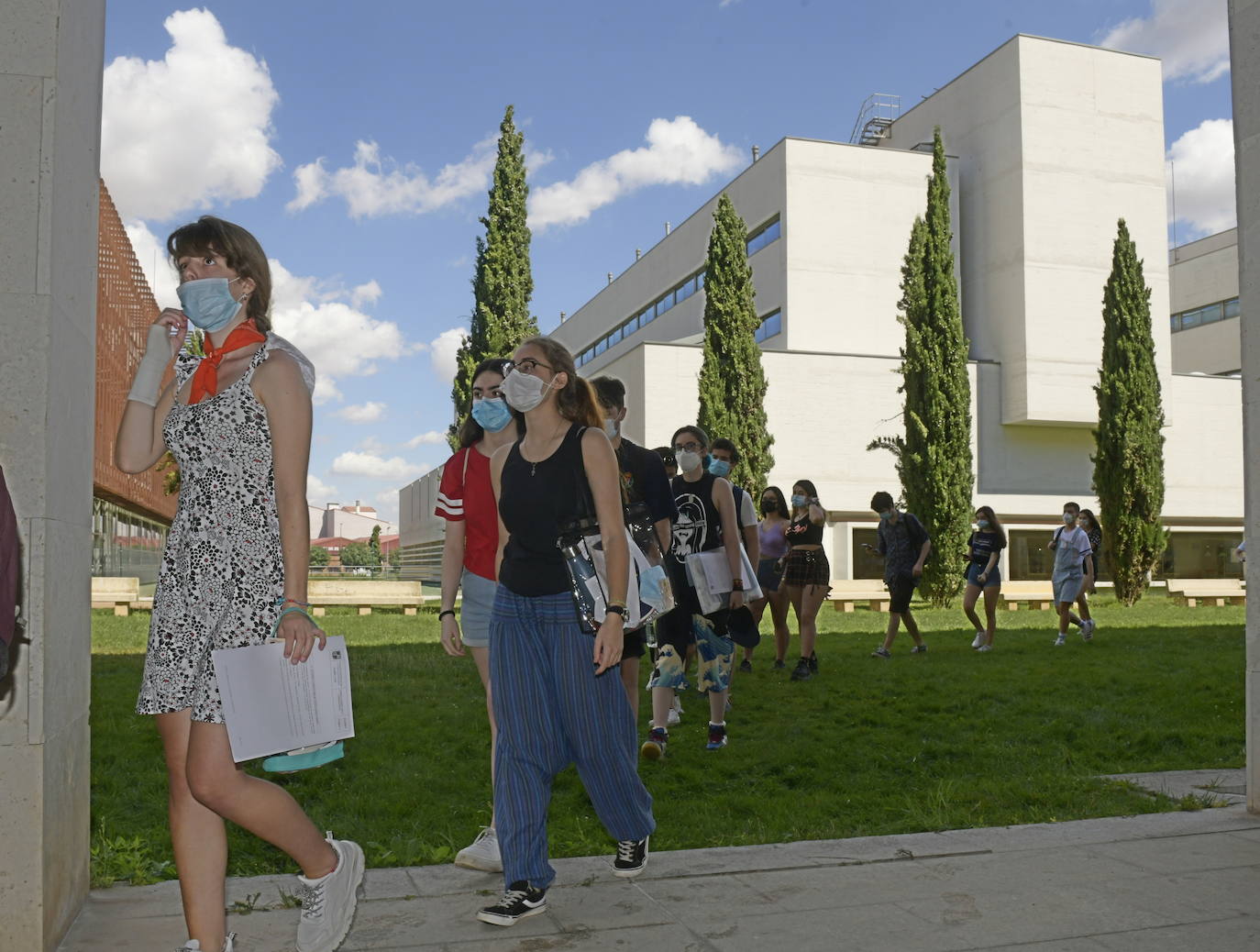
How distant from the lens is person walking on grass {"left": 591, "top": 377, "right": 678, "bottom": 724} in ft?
18.8

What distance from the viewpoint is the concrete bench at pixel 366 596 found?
22.6 meters

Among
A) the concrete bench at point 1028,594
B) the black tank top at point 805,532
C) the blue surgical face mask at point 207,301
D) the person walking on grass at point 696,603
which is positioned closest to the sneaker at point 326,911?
Answer: the blue surgical face mask at point 207,301

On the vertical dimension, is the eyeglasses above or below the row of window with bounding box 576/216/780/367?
below

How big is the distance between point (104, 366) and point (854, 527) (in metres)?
20.4

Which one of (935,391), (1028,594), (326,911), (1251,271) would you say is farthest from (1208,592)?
(326,911)

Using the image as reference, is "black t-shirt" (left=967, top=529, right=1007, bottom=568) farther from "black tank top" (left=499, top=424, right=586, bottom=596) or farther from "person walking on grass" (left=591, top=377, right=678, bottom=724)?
"black tank top" (left=499, top=424, right=586, bottom=596)

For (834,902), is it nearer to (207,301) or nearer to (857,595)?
(207,301)

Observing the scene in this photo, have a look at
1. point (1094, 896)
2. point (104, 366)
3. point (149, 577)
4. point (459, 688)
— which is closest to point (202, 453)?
point (1094, 896)

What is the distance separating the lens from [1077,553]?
1515 centimetres

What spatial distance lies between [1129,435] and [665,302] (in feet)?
61.3

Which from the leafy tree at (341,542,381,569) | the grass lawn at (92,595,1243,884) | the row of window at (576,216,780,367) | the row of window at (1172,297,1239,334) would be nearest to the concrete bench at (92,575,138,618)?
the grass lawn at (92,595,1243,884)

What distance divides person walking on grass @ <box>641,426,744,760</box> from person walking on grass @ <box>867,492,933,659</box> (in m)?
5.69

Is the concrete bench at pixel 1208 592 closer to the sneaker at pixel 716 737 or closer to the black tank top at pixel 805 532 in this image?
the black tank top at pixel 805 532

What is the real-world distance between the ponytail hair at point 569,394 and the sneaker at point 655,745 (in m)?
3.25
